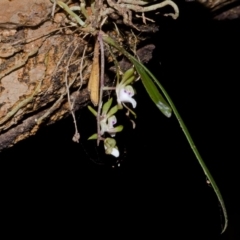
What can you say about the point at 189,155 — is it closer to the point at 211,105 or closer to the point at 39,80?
the point at 211,105

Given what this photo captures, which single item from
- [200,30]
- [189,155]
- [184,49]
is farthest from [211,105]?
[200,30]

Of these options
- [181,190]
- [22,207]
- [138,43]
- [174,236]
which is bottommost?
[174,236]

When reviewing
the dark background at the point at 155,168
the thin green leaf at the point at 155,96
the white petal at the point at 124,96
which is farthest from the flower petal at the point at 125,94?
the dark background at the point at 155,168

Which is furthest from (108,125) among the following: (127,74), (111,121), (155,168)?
(155,168)

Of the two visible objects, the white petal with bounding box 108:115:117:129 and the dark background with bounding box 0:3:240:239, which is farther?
the dark background with bounding box 0:3:240:239

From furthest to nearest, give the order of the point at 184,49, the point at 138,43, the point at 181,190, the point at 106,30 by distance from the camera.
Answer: the point at 181,190, the point at 184,49, the point at 138,43, the point at 106,30

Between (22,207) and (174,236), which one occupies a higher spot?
(22,207)

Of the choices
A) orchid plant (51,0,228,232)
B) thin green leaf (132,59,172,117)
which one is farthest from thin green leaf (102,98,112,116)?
thin green leaf (132,59,172,117)

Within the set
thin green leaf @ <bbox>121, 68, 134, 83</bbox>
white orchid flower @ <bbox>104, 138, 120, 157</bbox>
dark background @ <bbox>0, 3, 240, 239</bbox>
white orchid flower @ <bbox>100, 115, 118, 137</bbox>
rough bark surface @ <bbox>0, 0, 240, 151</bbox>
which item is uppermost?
rough bark surface @ <bbox>0, 0, 240, 151</bbox>

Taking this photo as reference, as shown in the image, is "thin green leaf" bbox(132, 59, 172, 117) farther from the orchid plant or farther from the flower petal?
the flower petal
